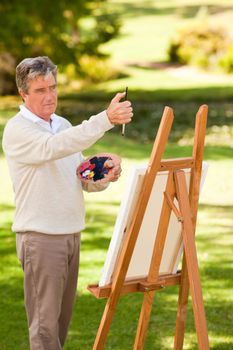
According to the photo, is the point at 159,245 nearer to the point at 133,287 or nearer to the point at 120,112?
the point at 133,287

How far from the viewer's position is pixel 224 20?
139ft

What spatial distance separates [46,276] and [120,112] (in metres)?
0.99

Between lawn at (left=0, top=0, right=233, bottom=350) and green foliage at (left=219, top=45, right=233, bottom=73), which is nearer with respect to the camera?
lawn at (left=0, top=0, right=233, bottom=350)

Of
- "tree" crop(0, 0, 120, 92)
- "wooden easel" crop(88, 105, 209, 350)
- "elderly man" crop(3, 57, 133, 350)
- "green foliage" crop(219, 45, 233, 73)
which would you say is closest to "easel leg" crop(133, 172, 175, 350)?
"wooden easel" crop(88, 105, 209, 350)

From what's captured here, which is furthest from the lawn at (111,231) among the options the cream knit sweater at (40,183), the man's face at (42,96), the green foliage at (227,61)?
the green foliage at (227,61)

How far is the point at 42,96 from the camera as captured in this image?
16.6 ft

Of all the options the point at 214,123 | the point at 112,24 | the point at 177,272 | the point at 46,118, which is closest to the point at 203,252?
the point at 177,272

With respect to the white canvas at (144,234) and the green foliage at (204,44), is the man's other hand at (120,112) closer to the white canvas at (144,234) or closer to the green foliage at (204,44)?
the white canvas at (144,234)

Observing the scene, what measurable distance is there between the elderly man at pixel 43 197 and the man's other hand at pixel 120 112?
0.88ft

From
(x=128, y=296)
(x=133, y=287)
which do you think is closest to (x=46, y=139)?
(x=133, y=287)

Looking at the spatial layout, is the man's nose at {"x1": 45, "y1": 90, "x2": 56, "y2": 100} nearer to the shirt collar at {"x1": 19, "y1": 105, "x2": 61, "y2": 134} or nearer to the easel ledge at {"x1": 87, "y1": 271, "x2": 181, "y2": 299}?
the shirt collar at {"x1": 19, "y1": 105, "x2": 61, "y2": 134}

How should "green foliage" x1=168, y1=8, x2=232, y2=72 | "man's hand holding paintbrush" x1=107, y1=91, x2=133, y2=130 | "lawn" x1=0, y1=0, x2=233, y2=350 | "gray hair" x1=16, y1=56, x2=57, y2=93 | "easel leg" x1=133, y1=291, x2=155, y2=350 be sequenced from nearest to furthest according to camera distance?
"man's hand holding paintbrush" x1=107, y1=91, x2=133, y2=130 < "gray hair" x1=16, y1=56, x2=57, y2=93 < "easel leg" x1=133, y1=291, x2=155, y2=350 < "lawn" x1=0, y1=0, x2=233, y2=350 < "green foliage" x1=168, y1=8, x2=232, y2=72

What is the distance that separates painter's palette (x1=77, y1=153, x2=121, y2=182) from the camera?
17.0ft

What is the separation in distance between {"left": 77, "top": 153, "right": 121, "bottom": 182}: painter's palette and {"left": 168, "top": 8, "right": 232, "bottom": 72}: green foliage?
30490mm
